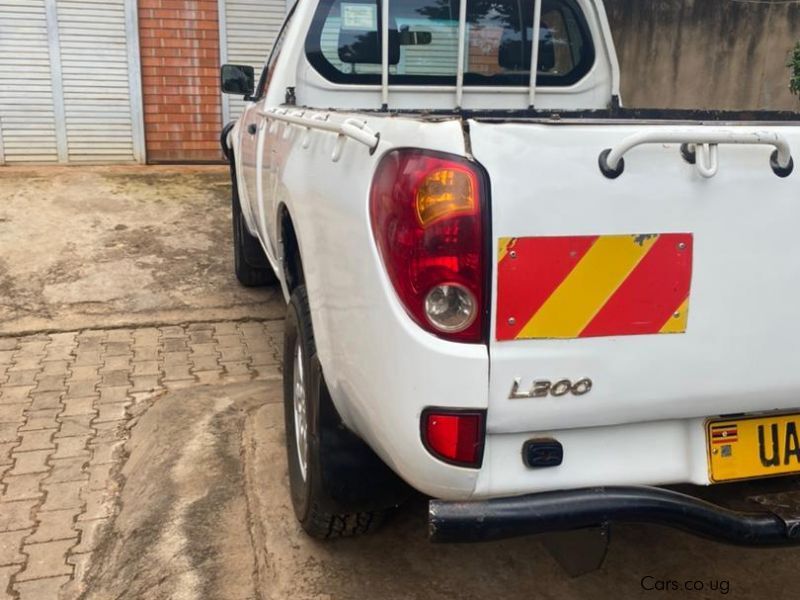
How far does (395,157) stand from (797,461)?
1.25 metres

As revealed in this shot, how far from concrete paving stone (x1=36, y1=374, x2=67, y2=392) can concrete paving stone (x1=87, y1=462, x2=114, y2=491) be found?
102cm

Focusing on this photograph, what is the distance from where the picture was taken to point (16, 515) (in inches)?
123

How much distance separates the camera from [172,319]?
18.1 ft

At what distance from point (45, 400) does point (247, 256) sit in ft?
6.45

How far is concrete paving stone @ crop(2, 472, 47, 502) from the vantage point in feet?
10.6

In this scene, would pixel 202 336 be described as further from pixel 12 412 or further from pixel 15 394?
pixel 12 412

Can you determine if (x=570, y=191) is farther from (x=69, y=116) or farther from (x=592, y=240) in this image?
(x=69, y=116)

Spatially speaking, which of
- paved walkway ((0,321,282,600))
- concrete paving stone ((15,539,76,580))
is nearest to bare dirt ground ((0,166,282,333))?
paved walkway ((0,321,282,600))

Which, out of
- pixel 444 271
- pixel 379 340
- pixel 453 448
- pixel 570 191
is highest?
pixel 570 191

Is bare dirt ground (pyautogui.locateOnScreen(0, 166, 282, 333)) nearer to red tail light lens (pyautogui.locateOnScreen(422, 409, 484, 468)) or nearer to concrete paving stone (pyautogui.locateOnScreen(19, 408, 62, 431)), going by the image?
concrete paving stone (pyautogui.locateOnScreen(19, 408, 62, 431))

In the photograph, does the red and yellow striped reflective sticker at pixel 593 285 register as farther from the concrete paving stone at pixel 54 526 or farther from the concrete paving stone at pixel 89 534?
the concrete paving stone at pixel 54 526

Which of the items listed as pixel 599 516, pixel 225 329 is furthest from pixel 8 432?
pixel 599 516

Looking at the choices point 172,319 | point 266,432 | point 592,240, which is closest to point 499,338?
point 592,240

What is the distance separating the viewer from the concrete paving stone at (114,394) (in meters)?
4.17
